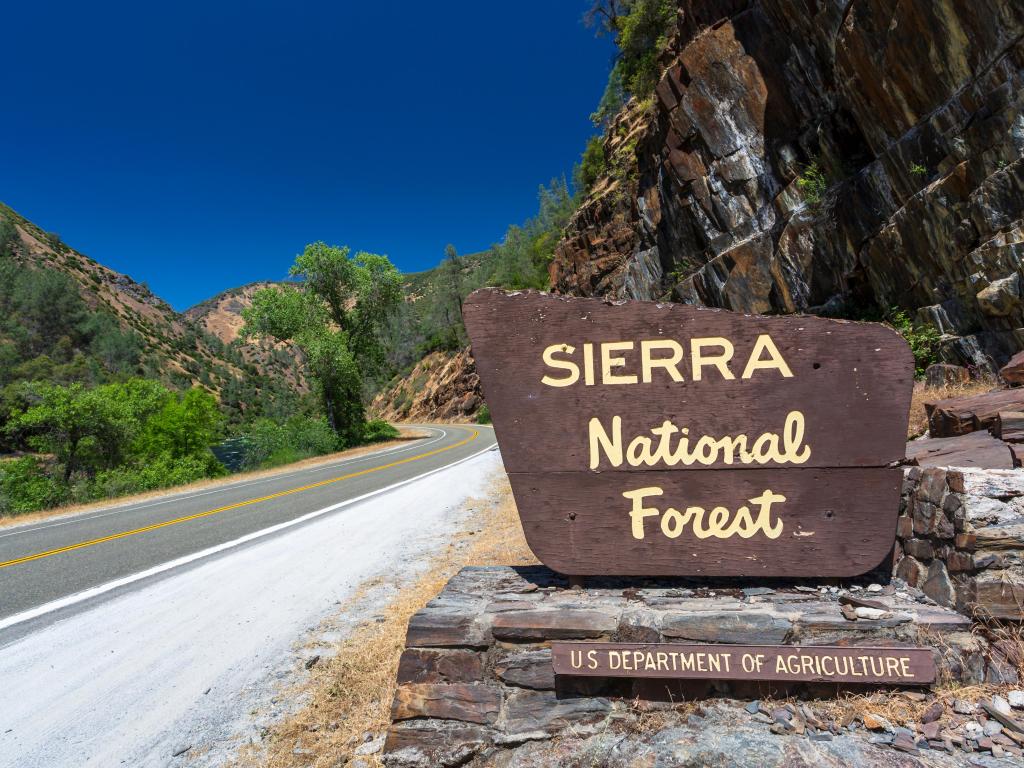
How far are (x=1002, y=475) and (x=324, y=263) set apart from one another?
105ft

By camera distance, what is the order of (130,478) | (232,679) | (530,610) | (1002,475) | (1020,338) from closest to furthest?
(1002,475)
(530,610)
(232,679)
(1020,338)
(130,478)

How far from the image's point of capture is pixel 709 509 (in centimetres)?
279

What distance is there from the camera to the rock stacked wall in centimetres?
240

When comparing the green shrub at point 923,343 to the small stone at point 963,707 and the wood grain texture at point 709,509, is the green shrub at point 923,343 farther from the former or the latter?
the small stone at point 963,707

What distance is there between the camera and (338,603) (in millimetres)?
4844

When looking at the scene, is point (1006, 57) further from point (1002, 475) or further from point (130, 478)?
point (130, 478)

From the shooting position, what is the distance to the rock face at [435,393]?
54.1 m

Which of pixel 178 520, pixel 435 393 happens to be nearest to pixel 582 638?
pixel 178 520

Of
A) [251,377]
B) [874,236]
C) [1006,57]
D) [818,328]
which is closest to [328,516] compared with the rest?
[818,328]

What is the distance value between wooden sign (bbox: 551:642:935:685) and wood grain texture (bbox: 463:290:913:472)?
0.89 meters

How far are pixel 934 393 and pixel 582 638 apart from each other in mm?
8457

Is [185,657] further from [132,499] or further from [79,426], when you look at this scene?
[79,426]

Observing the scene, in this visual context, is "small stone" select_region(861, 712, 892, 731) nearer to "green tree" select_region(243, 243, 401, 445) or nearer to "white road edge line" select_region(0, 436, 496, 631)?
"white road edge line" select_region(0, 436, 496, 631)

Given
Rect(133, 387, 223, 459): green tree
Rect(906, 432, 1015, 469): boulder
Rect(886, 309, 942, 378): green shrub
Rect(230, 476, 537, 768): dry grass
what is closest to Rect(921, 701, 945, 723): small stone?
Rect(906, 432, 1015, 469): boulder
